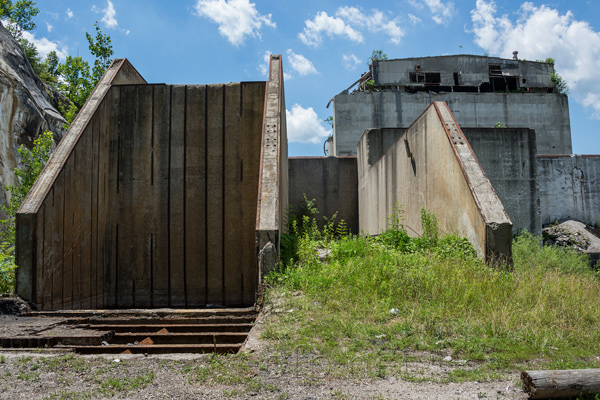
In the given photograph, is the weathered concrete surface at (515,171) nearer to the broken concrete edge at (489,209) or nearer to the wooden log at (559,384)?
the broken concrete edge at (489,209)

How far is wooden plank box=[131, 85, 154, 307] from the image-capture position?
8336mm

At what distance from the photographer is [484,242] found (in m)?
5.69

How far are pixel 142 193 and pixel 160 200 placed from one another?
36cm

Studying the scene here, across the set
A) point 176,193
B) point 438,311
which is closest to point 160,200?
point 176,193

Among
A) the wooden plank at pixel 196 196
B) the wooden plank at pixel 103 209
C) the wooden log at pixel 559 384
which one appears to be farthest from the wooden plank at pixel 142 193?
the wooden log at pixel 559 384

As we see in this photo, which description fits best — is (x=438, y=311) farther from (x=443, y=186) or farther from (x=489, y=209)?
(x=443, y=186)

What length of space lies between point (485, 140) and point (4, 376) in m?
10.4

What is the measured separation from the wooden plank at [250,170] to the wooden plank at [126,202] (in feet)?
6.67

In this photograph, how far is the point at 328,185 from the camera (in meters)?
13.7

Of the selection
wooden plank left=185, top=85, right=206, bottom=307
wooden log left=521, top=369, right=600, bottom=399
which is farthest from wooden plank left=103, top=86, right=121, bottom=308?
wooden log left=521, top=369, right=600, bottom=399

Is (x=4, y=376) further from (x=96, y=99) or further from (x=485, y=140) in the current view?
(x=485, y=140)

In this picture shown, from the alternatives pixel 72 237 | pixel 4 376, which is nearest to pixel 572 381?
pixel 4 376

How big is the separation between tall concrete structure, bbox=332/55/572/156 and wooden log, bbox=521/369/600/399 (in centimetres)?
2339

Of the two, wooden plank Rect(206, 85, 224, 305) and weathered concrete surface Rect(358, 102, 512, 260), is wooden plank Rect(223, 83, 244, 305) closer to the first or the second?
wooden plank Rect(206, 85, 224, 305)
